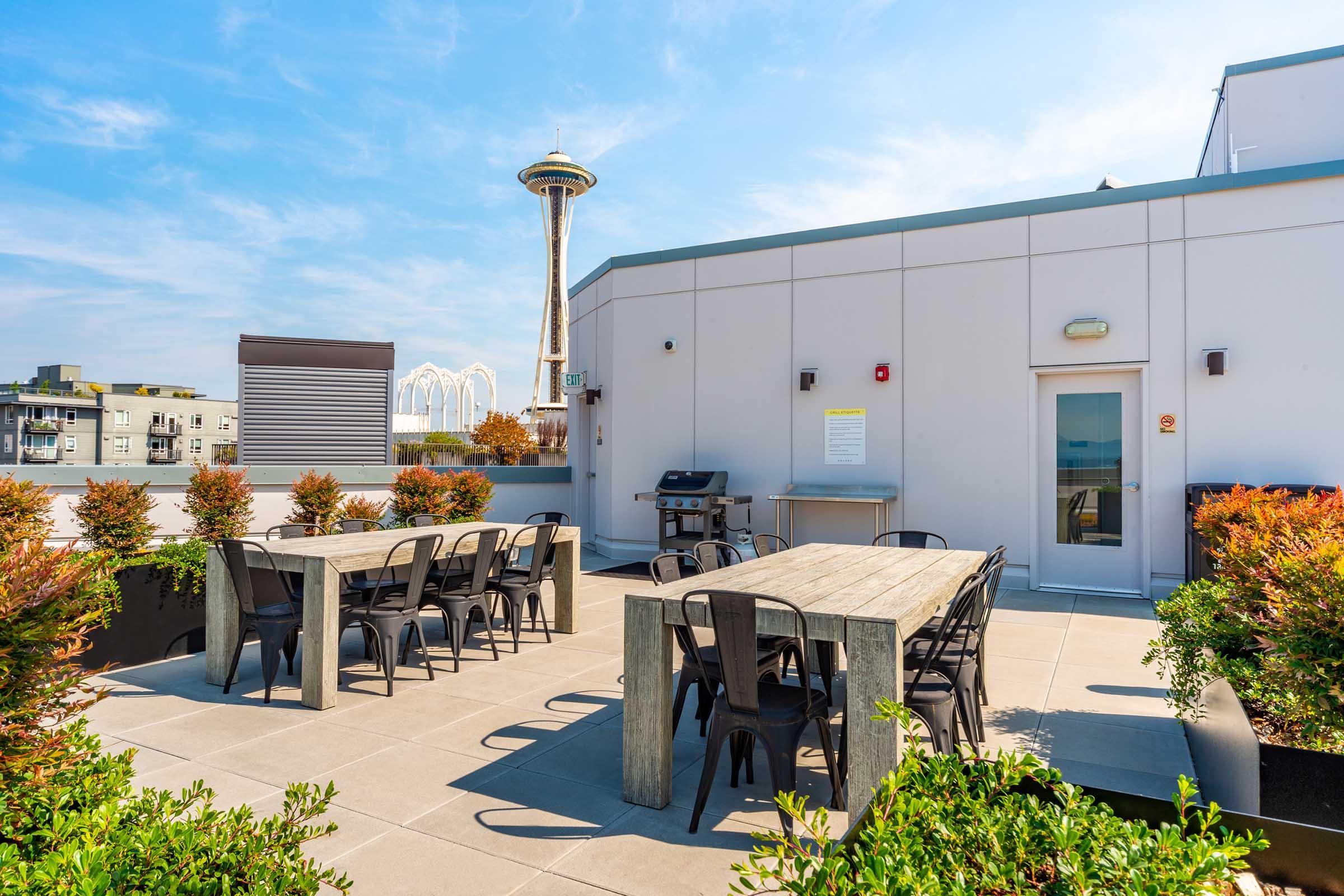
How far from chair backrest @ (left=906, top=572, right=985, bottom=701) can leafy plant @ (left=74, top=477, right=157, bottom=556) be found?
5.38 meters

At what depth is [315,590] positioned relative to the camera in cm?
377

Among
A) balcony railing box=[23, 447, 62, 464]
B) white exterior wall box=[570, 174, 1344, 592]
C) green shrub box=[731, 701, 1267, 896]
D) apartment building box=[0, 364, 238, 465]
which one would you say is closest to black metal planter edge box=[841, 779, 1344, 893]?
green shrub box=[731, 701, 1267, 896]

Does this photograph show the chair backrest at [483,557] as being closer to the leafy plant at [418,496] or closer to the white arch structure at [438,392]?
the leafy plant at [418,496]

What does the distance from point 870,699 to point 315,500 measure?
20.2 feet

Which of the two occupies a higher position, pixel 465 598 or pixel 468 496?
pixel 468 496

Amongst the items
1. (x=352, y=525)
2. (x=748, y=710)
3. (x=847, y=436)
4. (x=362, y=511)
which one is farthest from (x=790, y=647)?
(x=362, y=511)

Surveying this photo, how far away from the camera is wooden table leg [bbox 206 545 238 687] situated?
13.5ft

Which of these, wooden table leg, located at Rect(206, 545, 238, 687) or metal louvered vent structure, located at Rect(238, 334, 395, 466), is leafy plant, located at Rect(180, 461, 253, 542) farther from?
metal louvered vent structure, located at Rect(238, 334, 395, 466)

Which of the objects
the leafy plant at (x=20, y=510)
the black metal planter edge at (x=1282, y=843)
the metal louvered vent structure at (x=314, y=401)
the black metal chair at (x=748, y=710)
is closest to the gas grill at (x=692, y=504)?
the metal louvered vent structure at (x=314, y=401)

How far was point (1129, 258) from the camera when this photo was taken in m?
6.61

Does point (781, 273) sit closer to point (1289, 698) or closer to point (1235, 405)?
point (1235, 405)

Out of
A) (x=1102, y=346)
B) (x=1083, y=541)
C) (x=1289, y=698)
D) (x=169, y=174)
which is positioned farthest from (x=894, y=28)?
(x=169, y=174)

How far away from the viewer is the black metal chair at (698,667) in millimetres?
2873

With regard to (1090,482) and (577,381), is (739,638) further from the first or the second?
(577,381)
